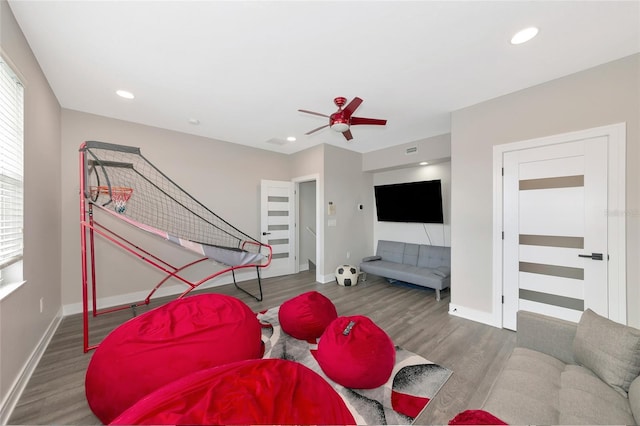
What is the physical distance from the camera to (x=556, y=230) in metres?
2.60

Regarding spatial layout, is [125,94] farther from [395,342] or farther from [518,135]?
[518,135]

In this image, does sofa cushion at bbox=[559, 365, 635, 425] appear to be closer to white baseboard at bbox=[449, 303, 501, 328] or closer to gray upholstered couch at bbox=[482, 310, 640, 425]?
gray upholstered couch at bbox=[482, 310, 640, 425]

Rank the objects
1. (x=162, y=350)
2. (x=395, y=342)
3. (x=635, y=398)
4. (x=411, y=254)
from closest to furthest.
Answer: (x=635, y=398)
(x=162, y=350)
(x=395, y=342)
(x=411, y=254)

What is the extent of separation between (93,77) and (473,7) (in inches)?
143

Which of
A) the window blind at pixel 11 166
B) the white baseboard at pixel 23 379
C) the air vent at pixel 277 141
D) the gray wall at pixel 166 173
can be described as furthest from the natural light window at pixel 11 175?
the air vent at pixel 277 141

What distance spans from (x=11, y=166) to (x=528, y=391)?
151 inches

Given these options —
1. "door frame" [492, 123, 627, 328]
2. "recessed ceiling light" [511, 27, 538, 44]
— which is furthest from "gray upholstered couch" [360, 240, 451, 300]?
"recessed ceiling light" [511, 27, 538, 44]

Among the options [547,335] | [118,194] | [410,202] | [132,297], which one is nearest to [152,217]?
[118,194]

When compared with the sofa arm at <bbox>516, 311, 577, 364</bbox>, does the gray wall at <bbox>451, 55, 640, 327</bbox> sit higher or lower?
higher

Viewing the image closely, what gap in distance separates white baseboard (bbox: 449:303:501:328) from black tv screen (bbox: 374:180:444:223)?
169 cm

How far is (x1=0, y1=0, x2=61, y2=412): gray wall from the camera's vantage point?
1.72 meters

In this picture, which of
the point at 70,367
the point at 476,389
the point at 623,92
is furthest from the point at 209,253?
the point at 623,92

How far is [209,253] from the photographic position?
3197 millimetres

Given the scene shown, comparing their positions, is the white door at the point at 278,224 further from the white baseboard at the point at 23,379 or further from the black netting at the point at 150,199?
the white baseboard at the point at 23,379
